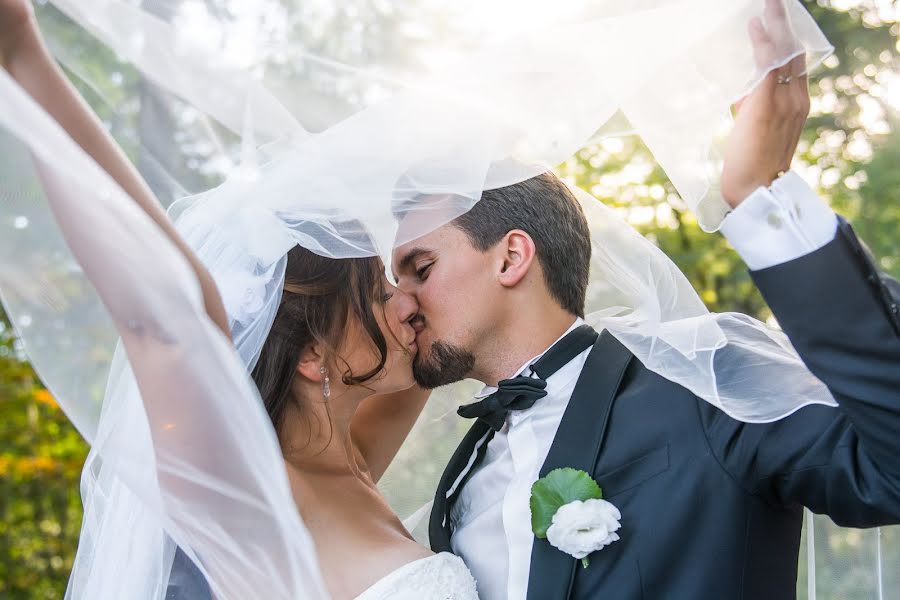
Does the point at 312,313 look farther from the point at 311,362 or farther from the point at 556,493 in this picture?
the point at 556,493

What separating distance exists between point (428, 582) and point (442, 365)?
740 mm

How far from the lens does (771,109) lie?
6.48 ft

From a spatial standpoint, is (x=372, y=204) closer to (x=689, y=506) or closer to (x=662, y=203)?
(x=689, y=506)

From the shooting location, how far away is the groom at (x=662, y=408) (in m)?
1.94

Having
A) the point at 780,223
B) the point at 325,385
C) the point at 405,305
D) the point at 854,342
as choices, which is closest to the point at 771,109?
the point at 780,223

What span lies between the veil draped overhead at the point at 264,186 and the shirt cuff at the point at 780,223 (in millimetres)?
147

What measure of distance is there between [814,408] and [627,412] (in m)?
0.54

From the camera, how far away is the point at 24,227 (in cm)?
173

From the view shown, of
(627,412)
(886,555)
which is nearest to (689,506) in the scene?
(627,412)

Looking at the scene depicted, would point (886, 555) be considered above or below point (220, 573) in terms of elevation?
below

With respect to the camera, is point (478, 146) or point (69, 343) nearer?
point (69, 343)

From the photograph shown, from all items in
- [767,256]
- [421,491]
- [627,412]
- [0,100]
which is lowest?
[421,491]

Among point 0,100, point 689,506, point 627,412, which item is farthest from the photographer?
point 627,412

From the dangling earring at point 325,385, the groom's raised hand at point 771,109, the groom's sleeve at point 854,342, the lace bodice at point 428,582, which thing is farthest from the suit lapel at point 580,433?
the groom's raised hand at point 771,109
